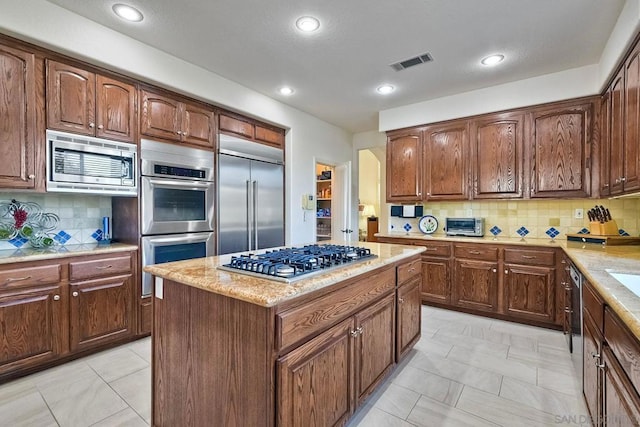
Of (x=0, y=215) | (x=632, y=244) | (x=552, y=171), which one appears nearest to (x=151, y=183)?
(x=0, y=215)

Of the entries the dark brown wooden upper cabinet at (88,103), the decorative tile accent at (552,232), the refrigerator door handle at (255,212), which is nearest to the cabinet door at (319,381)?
the refrigerator door handle at (255,212)

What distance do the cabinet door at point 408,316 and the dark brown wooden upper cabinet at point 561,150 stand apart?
1974mm

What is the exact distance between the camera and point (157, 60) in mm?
2672

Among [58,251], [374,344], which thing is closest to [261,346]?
[374,344]

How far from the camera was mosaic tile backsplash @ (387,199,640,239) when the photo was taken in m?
3.08

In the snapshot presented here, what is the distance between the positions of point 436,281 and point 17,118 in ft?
13.4

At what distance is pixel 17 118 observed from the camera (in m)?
2.05

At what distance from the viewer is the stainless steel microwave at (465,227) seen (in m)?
3.70

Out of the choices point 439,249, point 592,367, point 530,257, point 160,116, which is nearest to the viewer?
point 592,367

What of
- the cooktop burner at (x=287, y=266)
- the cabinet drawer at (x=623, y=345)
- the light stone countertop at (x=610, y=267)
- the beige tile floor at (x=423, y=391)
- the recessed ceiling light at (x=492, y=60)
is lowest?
the beige tile floor at (x=423, y=391)

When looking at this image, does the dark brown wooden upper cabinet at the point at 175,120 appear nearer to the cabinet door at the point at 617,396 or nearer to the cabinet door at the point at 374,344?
the cabinet door at the point at 374,344

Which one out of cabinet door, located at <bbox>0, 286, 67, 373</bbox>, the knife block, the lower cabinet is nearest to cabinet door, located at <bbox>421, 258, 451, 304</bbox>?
the knife block

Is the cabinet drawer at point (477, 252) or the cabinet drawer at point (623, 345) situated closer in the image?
the cabinet drawer at point (623, 345)

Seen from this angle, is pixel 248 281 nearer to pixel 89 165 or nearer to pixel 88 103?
pixel 89 165
